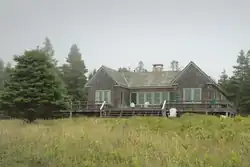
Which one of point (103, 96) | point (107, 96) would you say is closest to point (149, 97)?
point (107, 96)

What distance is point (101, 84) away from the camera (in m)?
36.2

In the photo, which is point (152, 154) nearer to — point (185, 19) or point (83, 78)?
point (185, 19)

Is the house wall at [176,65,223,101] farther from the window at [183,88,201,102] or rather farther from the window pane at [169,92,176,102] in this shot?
the window pane at [169,92,176,102]

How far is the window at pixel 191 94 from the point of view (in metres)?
33.1

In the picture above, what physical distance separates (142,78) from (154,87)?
3320 millimetres

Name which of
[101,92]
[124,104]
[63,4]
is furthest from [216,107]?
[63,4]

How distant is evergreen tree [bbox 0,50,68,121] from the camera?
26.8m

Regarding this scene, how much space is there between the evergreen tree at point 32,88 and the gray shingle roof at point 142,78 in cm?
928

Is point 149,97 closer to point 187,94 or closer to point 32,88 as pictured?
point 187,94

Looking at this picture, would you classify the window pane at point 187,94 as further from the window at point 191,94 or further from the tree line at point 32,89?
the tree line at point 32,89

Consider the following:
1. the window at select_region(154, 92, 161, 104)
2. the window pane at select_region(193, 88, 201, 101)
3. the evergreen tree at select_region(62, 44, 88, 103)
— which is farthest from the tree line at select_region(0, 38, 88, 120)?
the evergreen tree at select_region(62, 44, 88, 103)

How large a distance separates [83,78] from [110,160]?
141 feet

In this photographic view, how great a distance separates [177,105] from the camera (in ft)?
104

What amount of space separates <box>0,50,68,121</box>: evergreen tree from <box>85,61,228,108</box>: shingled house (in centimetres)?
804
